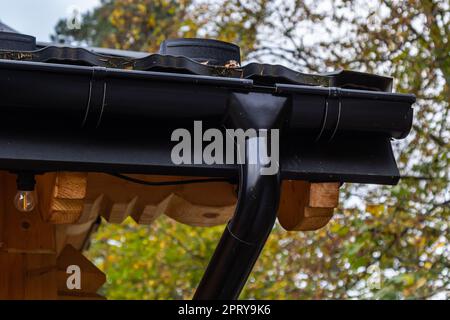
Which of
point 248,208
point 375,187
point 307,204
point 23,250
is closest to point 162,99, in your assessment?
point 248,208

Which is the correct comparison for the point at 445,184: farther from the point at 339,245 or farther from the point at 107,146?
the point at 107,146

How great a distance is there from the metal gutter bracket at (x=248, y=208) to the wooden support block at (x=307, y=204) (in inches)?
14.3

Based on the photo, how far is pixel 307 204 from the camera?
2854 millimetres

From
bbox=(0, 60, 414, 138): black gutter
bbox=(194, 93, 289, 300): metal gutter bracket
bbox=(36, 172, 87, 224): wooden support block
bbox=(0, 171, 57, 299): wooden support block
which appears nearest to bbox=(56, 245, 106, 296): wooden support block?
bbox=(0, 171, 57, 299): wooden support block

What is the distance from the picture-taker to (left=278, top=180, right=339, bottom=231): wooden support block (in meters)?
2.79

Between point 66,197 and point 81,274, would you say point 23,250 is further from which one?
point 66,197

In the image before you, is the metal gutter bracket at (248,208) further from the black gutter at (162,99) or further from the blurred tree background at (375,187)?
the blurred tree background at (375,187)

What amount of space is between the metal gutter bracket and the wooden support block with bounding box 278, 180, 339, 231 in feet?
1.19

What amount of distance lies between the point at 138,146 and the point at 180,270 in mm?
8474

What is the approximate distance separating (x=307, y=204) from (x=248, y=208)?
0.48 m

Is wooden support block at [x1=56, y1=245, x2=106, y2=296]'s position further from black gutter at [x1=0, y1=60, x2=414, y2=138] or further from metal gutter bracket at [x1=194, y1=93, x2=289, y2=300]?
black gutter at [x1=0, y1=60, x2=414, y2=138]

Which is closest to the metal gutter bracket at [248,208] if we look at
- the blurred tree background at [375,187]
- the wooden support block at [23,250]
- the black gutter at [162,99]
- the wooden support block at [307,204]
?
the black gutter at [162,99]

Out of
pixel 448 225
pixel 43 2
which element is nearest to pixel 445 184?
pixel 448 225

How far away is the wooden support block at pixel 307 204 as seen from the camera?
279 cm
